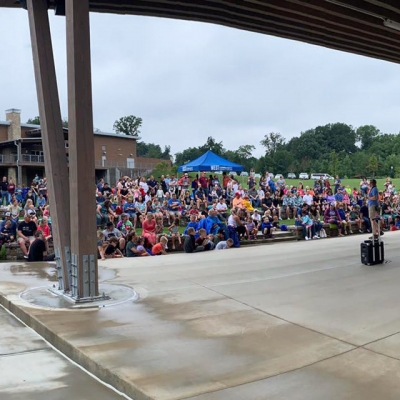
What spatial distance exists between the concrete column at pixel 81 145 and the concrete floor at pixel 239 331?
0.84 m

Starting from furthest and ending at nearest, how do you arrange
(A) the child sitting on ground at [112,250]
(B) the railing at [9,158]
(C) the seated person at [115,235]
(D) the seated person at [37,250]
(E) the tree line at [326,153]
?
(E) the tree line at [326,153] → (B) the railing at [9,158] → (C) the seated person at [115,235] → (A) the child sitting on ground at [112,250] → (D) the seated person at [37,250]

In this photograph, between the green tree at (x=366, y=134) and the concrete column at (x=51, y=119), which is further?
the green tree at (x=366, y=134)

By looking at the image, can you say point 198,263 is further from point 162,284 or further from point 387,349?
point 387,349

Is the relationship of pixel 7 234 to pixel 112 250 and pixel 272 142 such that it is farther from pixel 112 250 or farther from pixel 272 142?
pixel 272 142

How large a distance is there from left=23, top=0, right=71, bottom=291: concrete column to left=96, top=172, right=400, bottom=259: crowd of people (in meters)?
4.25

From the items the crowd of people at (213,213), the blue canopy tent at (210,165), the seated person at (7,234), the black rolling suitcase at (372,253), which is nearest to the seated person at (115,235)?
the crowd of people at (213,213)

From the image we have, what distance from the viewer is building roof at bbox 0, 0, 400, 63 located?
31.9 feet

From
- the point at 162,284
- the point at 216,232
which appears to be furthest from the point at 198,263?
the point at 216,232

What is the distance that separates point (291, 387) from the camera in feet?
12.9

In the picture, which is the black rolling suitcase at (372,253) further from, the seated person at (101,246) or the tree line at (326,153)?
the tree line at (326,153)

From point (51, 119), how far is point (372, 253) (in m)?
6.83

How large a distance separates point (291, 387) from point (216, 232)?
1065 cm

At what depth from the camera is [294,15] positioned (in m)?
10.8

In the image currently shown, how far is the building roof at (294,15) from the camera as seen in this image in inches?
382
